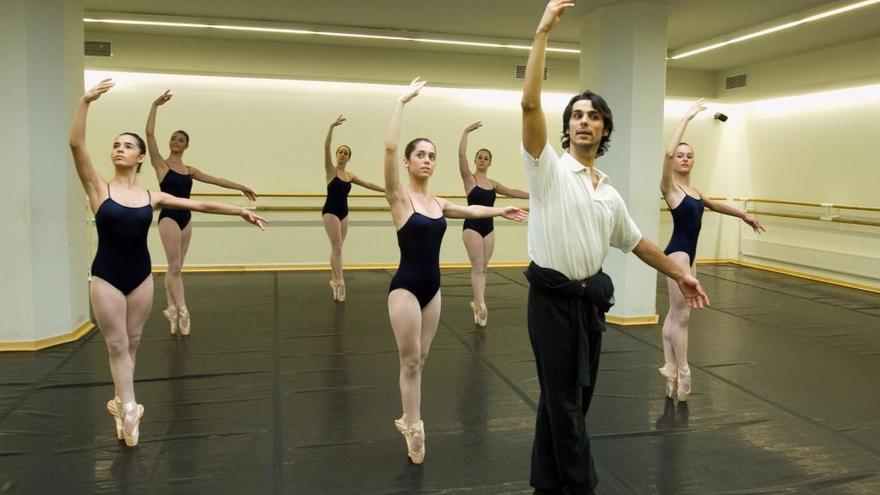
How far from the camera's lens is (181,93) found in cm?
1013

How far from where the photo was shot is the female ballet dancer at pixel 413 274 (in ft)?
11.2

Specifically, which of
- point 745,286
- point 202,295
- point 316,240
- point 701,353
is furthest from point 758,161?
point 202,295

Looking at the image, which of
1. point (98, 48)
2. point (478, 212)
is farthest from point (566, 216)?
point (98, 48)

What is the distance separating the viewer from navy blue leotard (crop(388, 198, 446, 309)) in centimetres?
345

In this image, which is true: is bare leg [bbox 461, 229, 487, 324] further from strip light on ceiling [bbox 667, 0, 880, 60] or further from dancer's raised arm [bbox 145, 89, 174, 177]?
strip light on ceiling [bbox 667, 0, 880, 60]

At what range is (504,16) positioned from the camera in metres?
8.12

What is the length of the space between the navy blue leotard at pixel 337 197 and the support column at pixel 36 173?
2920mm

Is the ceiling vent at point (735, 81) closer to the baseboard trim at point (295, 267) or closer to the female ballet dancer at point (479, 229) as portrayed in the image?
the baseboard trim at point (295, 267)

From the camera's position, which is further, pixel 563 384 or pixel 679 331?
pixel 679 331

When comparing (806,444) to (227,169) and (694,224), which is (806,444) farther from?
(227,169)

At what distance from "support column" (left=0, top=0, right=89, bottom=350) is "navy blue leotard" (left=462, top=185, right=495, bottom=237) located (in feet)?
13.0

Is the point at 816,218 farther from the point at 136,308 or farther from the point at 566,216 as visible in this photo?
the point at 136,308

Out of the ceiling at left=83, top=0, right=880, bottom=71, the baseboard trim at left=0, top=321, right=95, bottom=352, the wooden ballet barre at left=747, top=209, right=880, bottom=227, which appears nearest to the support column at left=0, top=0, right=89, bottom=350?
the baseboard trim at left=0, top=321, right=95, bottom=352

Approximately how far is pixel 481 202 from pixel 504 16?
2.70m
